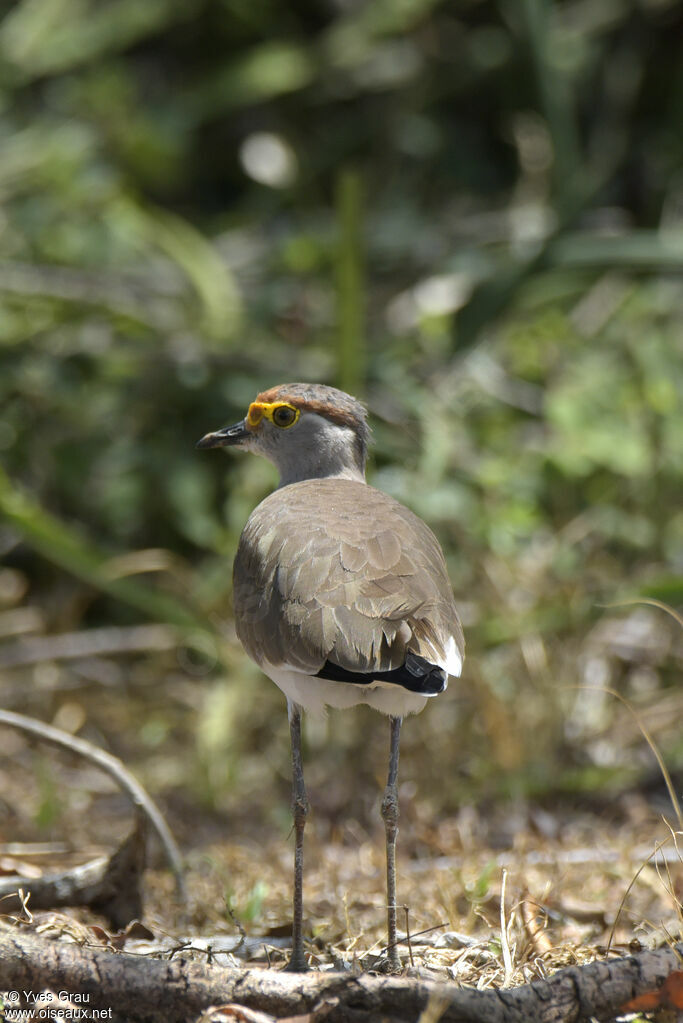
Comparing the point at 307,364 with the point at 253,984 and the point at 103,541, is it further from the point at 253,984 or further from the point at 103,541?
the point at 253,984

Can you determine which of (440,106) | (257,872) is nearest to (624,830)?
(257,872)

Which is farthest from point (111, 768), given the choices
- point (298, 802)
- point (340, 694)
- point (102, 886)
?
point (340, 694)

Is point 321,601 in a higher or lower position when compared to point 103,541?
lower

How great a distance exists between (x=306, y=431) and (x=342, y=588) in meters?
1.10

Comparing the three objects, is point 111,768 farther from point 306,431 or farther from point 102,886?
point 306,431

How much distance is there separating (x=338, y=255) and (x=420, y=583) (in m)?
2.79

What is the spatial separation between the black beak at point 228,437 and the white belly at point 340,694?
1.09m

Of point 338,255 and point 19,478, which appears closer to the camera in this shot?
point 338,255

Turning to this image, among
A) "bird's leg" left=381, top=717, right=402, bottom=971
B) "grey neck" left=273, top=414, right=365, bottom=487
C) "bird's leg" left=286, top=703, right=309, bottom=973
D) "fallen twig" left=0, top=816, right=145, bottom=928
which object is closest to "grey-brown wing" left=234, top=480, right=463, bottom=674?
"bird's leg" left=286, top=703, right=309, bottom=973

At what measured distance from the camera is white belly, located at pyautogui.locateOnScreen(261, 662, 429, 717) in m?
3.08

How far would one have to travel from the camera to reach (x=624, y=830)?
4.51 meters

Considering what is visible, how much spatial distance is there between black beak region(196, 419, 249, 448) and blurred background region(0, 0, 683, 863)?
3.42ft

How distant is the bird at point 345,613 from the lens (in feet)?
9.45

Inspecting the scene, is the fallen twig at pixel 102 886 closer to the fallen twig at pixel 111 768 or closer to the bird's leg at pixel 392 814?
the fallen twig at pixel 111 768
